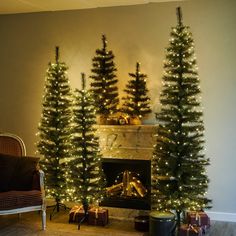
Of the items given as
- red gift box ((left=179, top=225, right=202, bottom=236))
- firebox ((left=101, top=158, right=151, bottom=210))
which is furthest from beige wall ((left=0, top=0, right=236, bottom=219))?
red gift box ((left=179, top=225, right=202, bottom=236))

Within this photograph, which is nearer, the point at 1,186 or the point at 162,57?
the point at 1,186

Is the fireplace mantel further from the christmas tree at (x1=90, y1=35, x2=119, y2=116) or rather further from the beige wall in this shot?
the beige wall

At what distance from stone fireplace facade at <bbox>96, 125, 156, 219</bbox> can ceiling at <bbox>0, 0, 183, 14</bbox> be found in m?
1.73

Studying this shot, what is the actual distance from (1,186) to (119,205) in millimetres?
1562

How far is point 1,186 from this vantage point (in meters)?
5.18

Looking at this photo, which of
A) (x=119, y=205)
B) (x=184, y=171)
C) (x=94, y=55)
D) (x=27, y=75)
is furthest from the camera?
(x=27, y=75)

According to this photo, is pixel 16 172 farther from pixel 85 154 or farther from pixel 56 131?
pixel 85 154

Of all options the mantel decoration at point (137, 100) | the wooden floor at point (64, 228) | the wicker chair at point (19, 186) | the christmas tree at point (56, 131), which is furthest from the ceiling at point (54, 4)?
the wooden floor at point (64, 228)

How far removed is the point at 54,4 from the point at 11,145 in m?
2.11

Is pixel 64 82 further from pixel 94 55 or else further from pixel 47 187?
pixel 47 187

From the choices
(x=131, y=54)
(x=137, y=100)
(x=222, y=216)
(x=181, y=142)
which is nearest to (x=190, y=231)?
(x=222, y=216)

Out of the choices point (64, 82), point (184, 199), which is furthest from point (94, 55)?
point (184, 199)

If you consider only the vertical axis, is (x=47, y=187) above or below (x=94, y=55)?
below

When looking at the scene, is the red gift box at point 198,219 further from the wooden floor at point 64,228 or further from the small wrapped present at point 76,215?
the small wrapped present at point 76,215
